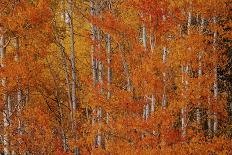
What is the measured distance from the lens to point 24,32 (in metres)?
12.9

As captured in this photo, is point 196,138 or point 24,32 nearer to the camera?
point 196,138

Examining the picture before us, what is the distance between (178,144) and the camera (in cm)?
1160


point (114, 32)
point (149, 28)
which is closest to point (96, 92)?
point (114, 32)

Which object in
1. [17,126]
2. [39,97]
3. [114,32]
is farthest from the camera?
[39,97]

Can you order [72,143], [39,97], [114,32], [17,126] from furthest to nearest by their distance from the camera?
[39,97] < [17,126] < [114,32] < [72,143]

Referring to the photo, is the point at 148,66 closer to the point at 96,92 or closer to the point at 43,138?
the point at 96,92

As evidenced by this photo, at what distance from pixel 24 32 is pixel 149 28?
12.6 feet

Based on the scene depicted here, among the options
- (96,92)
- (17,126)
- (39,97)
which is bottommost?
(39,97)

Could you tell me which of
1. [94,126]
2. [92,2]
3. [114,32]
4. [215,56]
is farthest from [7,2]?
[215,56]

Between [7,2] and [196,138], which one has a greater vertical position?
[7,2]

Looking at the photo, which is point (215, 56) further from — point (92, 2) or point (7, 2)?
point (7, 2)

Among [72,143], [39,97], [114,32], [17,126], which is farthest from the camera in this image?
[39,97]

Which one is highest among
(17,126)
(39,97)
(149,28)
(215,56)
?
(149,28)

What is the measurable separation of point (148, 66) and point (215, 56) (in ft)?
8.24
